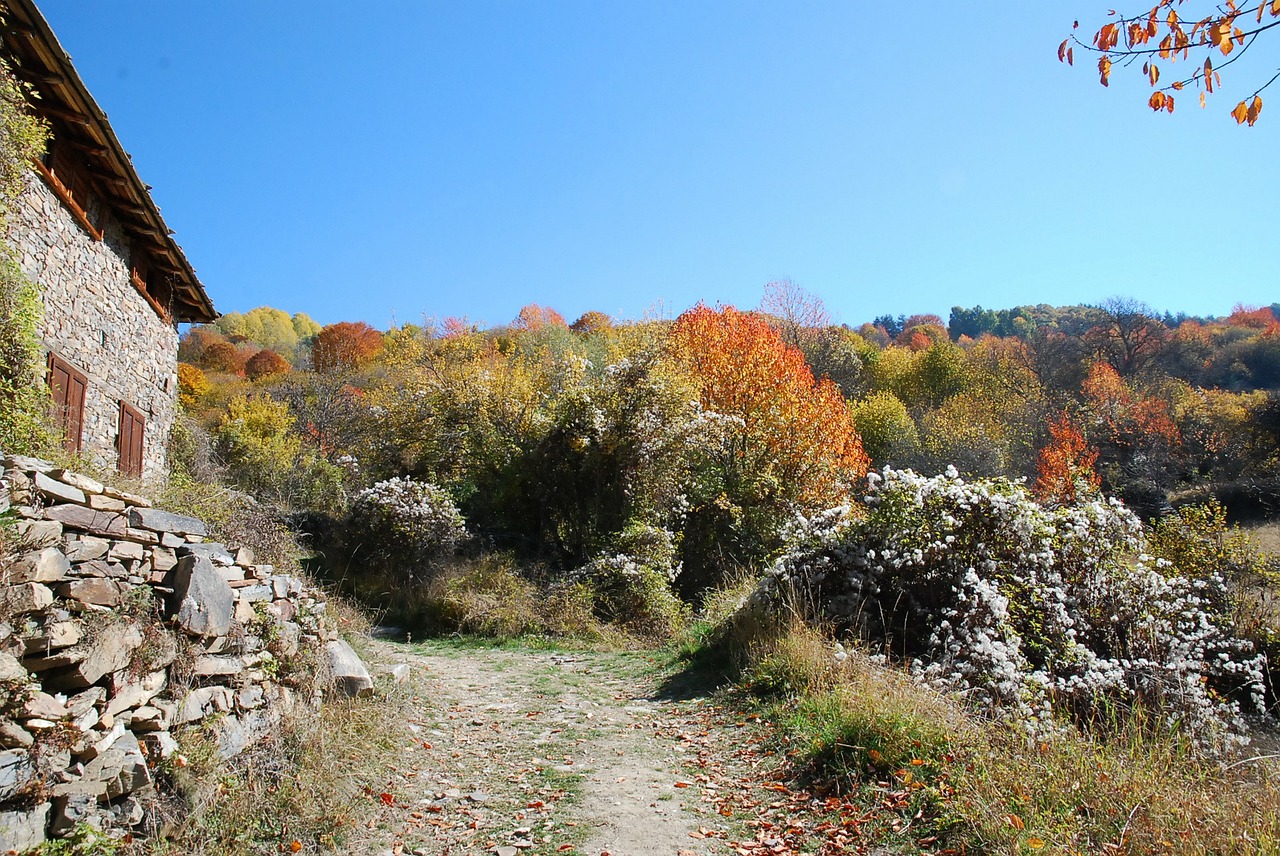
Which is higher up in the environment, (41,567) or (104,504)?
(104,504)

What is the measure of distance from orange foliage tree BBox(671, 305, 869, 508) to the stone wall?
1218cm

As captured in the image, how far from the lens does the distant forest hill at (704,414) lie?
53.3 ft

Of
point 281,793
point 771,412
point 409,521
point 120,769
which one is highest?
point 771,412

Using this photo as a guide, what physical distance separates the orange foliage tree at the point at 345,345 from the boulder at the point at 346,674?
4713cm

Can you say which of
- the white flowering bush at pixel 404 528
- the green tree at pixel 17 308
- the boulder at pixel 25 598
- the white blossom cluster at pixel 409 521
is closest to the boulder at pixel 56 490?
the boulder at pixel 25 598

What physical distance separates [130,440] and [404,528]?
4747 millimetres

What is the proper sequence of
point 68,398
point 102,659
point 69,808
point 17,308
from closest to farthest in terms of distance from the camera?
point 69,808 < point 102,659 < point 17,308 < point 68,398

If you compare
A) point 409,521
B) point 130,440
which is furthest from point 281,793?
point 409,521

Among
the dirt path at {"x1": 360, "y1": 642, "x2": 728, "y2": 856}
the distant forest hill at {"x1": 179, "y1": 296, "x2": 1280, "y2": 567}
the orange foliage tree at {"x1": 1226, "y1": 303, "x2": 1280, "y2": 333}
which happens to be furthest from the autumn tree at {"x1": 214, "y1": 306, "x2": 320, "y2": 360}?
the orange foliage tree at {"x1": 1226, "y1": 303, "x2": 1280, "y2": 333}

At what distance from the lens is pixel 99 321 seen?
1037 centimetres

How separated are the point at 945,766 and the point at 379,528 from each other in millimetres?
11988

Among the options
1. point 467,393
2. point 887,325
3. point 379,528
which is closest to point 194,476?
point 379,528

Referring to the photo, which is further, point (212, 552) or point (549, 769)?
point (549, 769)

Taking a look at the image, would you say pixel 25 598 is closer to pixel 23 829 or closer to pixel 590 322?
pixel 23 829
